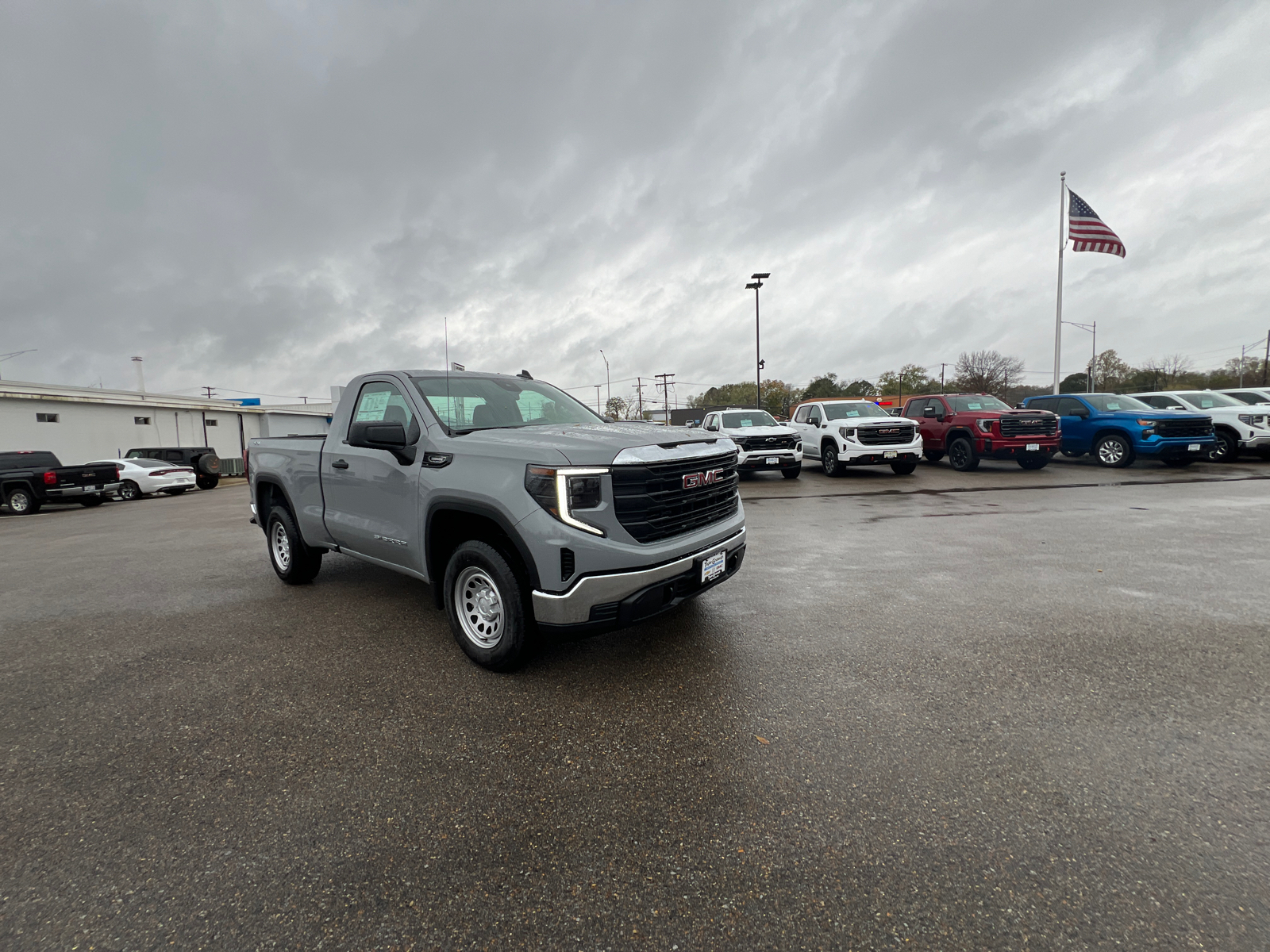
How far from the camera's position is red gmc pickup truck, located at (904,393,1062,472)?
14.4m

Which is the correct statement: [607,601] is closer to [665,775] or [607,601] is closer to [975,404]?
[665,775]

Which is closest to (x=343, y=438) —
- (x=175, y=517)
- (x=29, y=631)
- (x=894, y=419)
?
(x=29, y=631)

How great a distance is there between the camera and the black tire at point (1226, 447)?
1562 centimetres

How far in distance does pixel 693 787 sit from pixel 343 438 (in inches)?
153

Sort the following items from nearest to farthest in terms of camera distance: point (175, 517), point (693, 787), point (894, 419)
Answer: point (693, 787) → point (175, 517) → point (894, 419)

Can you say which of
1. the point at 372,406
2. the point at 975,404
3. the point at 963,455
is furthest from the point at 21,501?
the point at 975,404

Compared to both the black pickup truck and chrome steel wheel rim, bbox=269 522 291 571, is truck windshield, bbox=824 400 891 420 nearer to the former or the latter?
chrome steel wheel rim, bbox=269 522 291 571

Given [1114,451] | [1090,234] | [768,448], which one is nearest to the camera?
[768,448]

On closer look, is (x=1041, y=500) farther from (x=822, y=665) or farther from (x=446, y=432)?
(x=446, y=432)

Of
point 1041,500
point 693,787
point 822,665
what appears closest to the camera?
point 693,787

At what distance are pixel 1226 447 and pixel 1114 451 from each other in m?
3.35

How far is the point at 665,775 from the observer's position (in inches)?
102

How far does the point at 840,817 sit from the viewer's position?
89.9 inches

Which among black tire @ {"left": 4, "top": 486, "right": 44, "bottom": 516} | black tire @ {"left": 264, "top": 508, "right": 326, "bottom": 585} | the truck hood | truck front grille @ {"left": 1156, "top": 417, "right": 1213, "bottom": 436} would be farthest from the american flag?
black tire @ {"left": 4, "top": 486, "right": 44, "bottom": 516}
